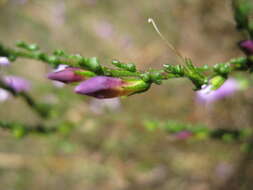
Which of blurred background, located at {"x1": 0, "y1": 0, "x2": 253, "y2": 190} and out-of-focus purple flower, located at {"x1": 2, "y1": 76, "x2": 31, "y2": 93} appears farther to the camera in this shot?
blurred background, located at {"x1": 0, "y1": 0, "x2": 253, "y2": 190}

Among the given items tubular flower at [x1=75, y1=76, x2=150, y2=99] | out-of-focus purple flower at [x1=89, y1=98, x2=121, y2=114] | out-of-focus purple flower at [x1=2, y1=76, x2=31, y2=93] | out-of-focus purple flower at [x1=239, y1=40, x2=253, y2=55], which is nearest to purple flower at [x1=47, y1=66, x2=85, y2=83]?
tubular flower at [x1=75, y1=76, x2=150, y2=99]

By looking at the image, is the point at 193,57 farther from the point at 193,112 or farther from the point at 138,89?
the point at 138,89

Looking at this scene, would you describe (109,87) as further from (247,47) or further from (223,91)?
(223,91)

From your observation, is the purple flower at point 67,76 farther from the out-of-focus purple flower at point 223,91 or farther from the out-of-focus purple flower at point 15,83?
the out-of-focus purple flower at point 223,91

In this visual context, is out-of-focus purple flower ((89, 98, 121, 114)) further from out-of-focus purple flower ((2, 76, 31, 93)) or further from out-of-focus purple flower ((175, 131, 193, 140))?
out-of-focus purple flower ((175, 131, 193, 140))

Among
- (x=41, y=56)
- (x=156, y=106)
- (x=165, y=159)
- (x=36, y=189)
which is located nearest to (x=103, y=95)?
(x=41, y=56)

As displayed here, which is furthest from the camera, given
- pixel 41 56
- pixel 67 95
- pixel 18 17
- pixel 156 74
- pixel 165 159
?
pixel 18 17
